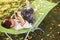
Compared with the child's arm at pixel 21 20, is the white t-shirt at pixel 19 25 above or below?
below

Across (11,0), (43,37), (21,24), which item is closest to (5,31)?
(21,24)

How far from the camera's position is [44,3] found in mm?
1350

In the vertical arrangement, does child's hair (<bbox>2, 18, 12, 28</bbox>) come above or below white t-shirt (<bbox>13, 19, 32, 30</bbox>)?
above

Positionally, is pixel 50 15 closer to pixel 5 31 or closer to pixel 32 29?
pixel 32 29

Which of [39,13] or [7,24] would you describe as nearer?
[7,24]

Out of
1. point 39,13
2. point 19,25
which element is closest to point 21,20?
point 19,25

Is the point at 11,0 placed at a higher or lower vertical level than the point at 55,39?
higher

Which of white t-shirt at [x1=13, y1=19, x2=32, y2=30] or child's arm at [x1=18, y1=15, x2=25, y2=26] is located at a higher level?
child's arm at [x1=18, y1=15, x2=25, y2=26]

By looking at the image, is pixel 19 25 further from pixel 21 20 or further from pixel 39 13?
pixel 39 13

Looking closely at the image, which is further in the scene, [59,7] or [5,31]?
[59,7]

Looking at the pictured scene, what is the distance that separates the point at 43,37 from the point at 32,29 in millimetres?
88

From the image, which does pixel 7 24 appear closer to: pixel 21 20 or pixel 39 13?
pixel 21 20

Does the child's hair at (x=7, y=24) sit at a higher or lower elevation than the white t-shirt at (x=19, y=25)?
higher

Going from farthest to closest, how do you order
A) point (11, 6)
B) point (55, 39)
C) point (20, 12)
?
point (11, 6) < point (20, 12) < point (55, 39)
